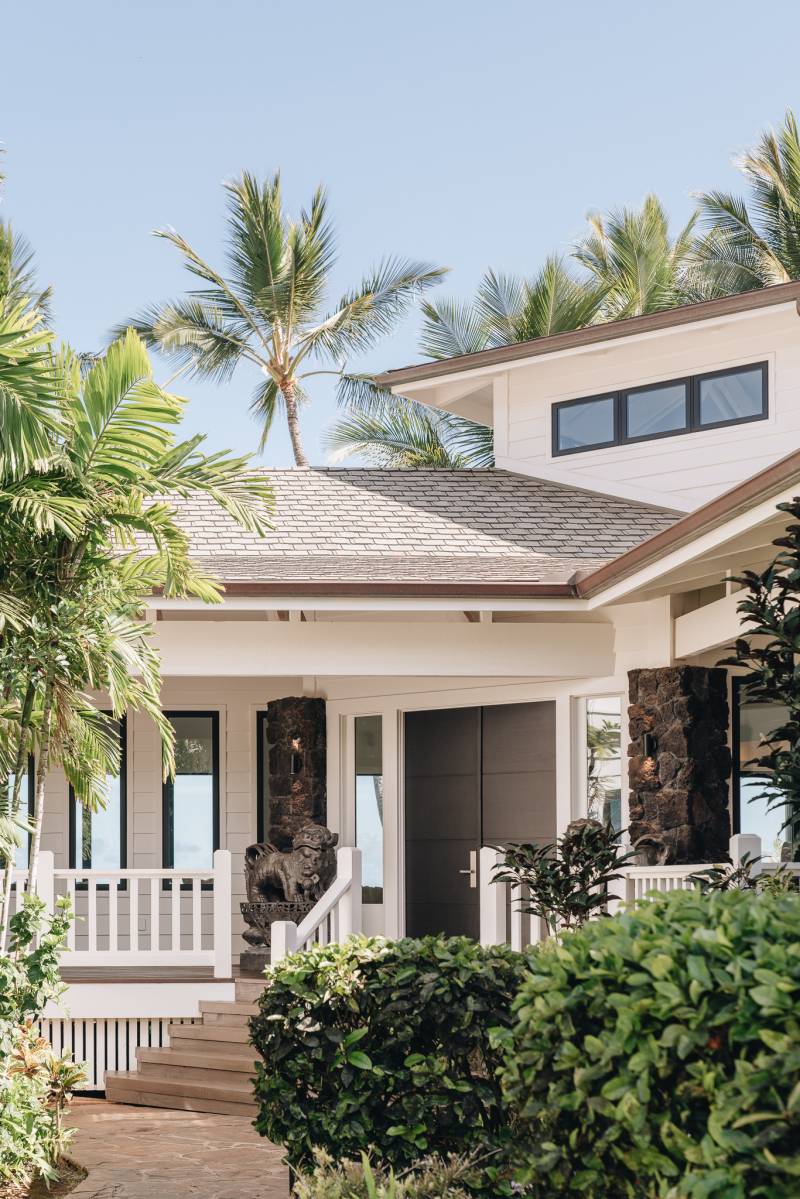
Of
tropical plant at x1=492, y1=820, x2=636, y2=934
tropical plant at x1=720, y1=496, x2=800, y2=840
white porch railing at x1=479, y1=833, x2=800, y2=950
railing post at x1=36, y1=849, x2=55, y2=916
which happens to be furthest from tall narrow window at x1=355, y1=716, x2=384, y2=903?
tropical plant at x1=720, y1=496, x2=800, y2=840

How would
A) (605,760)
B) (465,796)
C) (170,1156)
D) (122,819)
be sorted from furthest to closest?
(122,819)
(465,796)
(605,760)
(170,1156)

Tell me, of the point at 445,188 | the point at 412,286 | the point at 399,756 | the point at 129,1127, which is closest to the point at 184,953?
the point at 129,1127

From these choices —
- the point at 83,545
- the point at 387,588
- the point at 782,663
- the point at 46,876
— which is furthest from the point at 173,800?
the point at 782,663

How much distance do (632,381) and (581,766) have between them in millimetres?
3959

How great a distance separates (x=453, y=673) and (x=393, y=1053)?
16.5 feet

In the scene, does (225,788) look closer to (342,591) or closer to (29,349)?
(342,591)

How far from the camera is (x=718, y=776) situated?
388 inches

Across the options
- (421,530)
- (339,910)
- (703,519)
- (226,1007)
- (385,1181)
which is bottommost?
(226,1007)

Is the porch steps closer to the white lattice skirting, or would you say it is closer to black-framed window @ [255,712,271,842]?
the white lattice skirting

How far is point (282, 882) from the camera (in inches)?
454

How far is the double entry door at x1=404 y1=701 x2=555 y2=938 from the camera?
1120cm

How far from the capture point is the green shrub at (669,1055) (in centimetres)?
322

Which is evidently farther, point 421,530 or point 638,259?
point 638,259

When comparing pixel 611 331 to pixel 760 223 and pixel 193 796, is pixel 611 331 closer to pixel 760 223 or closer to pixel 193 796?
pixel 193 796
